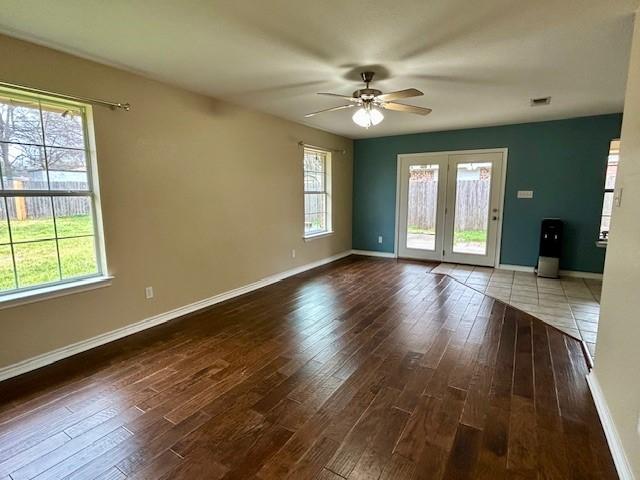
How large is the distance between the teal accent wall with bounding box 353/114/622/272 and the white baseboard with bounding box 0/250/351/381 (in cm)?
392

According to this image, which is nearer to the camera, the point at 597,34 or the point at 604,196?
the point at 597,34

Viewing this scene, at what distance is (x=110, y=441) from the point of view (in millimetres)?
1771

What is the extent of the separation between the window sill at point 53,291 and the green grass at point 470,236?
5386 millimetres

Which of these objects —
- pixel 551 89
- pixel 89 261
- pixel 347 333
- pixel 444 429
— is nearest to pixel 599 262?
pixel 551 89

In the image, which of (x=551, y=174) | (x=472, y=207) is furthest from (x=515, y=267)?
(x=551, y=174)

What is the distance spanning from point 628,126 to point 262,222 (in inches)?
150

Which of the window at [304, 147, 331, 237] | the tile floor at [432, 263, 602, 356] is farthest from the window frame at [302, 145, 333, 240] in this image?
the tile floor at [432, 263, 602, 356]

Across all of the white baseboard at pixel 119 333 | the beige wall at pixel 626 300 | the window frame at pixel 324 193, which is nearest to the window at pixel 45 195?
the white baseboard at pixel 119 333

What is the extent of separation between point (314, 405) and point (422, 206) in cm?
494

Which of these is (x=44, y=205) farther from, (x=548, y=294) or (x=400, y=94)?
(x=548, y=294)

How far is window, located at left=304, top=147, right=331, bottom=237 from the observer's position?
18.6ft

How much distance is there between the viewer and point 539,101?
155 inches

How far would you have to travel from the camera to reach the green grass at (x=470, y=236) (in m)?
5.78

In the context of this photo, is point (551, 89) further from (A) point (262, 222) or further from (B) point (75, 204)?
(B) point (75, 204)
